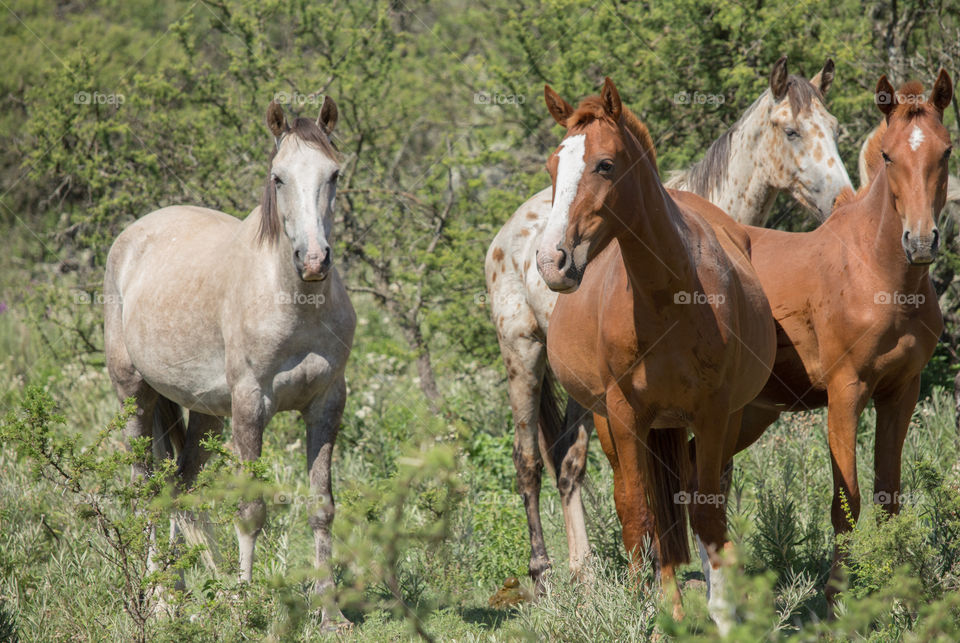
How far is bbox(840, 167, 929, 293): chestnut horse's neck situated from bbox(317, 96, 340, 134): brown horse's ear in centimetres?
256

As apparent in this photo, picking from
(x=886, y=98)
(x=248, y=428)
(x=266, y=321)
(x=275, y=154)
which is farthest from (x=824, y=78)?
(x=248, y=428)

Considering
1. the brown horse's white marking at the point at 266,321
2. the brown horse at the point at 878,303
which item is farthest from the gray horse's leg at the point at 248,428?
the brown horse at the point at 878,303

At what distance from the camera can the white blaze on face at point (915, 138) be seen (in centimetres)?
392

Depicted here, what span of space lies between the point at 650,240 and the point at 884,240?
1.32 metres

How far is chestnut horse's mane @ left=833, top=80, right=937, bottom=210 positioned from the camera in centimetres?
403

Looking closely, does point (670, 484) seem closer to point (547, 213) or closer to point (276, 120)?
point (547, 213)

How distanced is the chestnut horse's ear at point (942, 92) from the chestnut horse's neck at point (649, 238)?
4.58ft

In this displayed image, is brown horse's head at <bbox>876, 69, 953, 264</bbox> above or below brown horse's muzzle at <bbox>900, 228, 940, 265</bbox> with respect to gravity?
above

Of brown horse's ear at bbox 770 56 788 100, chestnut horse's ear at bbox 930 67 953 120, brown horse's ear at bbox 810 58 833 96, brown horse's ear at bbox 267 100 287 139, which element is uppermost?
brown horse's ear at bbox 810 58 833 96

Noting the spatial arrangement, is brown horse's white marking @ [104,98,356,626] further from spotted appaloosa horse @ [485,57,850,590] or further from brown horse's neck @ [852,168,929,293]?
brown horse's neck @ [852,168,929,293]

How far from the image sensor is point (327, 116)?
4.65 meters

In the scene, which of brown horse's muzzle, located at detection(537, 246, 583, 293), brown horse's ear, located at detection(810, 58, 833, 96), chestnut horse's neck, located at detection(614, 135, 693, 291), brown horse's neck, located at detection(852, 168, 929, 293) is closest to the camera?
brown horse's muzzle, located at detection(537, 246, 583, 293)

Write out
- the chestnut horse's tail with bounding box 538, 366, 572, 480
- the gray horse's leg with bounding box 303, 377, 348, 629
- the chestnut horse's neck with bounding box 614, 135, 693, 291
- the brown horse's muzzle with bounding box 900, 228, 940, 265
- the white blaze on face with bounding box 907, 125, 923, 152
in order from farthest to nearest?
the chestnut horse's tail with bounding box 538, 366, 572, 480 < the gray horse's leg with bounding box 303, 377, 348, 629 < the white blaze on face with bounding box 907, 125, 923, 152 < the brown horse's muzzle with bounding box 900, 228, 940, 265 < the chestnut horse's neck with bounding box 614, 135, 693, 291

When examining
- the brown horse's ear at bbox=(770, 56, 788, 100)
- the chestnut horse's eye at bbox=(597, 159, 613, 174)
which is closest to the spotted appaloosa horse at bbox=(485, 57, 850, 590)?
the brown horse's ear at bbox=(770, 56, 788, 100)
